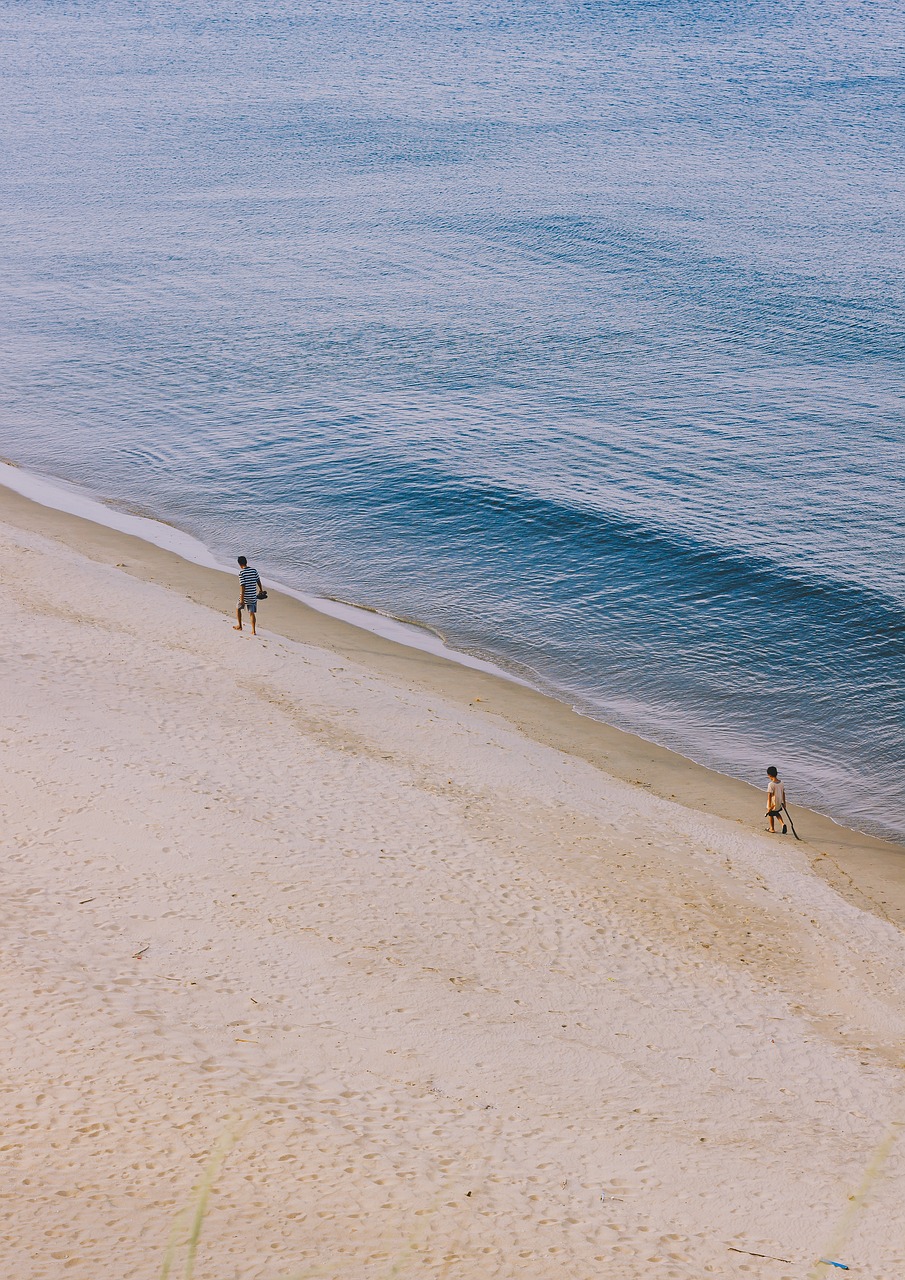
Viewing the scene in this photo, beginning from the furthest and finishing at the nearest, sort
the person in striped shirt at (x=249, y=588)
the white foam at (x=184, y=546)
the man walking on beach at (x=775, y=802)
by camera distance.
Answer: the white foam at (x=184, y=546)
the person in striped shirt at (x=249, y=588)
the man walking on beach at (x=775, y=802)

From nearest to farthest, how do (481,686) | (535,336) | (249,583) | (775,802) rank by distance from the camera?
(775,802)
(249,583)
(481,686)
(535,336)

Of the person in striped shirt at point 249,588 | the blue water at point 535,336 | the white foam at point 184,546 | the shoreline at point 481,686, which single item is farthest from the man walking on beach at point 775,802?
the person in striped shirt at point 249,588

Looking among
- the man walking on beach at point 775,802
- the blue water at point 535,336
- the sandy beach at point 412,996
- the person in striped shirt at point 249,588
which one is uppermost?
the blue water at point 535,336

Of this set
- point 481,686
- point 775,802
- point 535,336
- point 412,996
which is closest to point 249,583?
point 481,686

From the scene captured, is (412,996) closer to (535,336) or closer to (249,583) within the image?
(249,583)

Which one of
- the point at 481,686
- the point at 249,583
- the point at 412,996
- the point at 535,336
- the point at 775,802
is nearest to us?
the point at 412,996

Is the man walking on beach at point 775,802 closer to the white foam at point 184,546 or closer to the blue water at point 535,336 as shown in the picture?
the blue water at point 535,336
